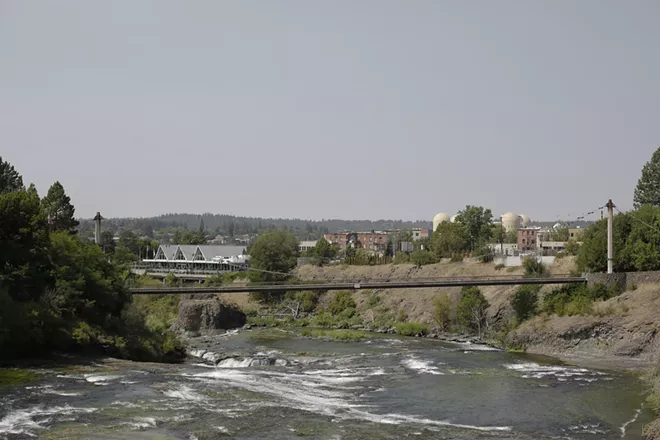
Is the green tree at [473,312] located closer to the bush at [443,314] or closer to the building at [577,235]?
the bush at [443,314]

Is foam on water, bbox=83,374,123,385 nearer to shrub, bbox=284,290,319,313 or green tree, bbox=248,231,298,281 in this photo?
shrub, bbox=284,290,319,313

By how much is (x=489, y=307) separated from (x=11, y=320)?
162 ft

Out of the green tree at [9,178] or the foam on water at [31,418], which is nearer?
the foam on water at [31,418]

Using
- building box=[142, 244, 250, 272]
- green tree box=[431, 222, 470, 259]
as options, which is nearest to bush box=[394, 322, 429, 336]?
green tree box=[431, 222, 470, 259]

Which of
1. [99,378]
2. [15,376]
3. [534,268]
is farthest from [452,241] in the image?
[15,376]

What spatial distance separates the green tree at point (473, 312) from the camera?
77688 mm

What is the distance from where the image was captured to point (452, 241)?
12588cm

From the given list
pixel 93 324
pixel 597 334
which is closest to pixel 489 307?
pixel 597 334

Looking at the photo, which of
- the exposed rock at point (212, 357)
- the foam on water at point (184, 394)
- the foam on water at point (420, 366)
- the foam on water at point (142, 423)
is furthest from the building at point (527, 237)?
the foam on water at point (142, 423)

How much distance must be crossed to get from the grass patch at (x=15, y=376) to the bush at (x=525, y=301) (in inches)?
1860

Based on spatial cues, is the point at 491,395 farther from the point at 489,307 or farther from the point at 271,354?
the point at 489,307

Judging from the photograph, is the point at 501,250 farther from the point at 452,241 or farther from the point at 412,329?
the point at 412,329

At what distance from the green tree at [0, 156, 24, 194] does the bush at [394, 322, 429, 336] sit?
1800 inches

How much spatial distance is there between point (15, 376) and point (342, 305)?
62.9 meters
